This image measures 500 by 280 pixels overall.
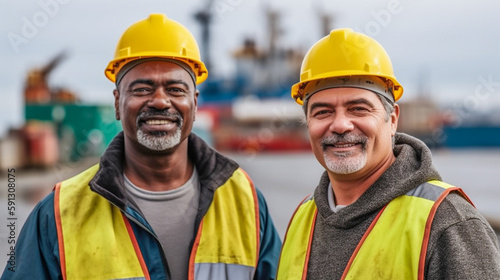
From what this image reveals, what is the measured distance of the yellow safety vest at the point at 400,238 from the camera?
79.8 inches

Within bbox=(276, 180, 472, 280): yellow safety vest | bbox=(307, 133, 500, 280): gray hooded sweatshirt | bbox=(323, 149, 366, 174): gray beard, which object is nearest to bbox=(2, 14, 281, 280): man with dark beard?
bbox=(307, 133, 500, 280): gray hooded sweatshirt

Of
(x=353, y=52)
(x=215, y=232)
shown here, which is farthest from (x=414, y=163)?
(x=215, y=232)

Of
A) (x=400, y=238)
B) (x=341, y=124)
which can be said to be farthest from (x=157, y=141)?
(x=400, y=238)

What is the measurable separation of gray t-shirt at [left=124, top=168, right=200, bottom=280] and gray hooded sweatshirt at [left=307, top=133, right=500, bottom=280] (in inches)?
30.1

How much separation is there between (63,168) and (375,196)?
1775 centimetres

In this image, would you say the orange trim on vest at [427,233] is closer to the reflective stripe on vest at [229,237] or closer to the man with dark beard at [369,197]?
the man with dark beard at [369,197]

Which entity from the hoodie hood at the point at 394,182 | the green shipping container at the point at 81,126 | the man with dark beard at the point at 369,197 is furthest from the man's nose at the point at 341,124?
the green shipping container at the point at 81,126

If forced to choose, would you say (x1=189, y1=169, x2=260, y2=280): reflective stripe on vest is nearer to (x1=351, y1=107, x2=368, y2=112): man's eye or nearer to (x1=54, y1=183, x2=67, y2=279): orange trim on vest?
(x1=54, y1=183, x2=67, y2=279): orange trim on vest

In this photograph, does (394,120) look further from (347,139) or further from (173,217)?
(173,217)

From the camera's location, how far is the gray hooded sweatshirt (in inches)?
75.8

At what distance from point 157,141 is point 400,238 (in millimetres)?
1451

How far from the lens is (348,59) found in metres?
2.43

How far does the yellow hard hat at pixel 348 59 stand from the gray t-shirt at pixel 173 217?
1.02 m

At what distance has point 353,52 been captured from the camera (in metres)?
2.46
